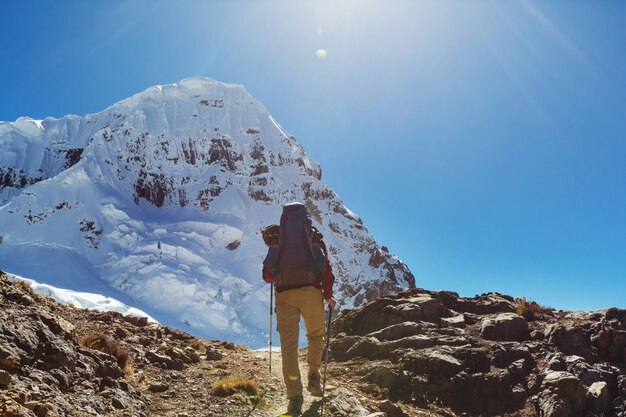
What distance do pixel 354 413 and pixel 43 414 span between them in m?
4.05

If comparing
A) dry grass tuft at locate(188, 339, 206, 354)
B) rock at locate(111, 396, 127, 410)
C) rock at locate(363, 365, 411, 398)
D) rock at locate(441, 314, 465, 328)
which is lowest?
rock at locate(111, 396, 127, 410)

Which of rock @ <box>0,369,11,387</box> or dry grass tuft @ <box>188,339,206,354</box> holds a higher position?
dry grass tuft @ <box>188,339,206,354</box>

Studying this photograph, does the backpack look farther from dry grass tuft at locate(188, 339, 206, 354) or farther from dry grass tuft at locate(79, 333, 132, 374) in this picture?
dry grass tuft at locate(188, 339, 206, 354)

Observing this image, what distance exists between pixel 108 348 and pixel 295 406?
12.9 feet

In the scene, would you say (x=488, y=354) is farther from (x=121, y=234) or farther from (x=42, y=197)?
(x=42, y=197)

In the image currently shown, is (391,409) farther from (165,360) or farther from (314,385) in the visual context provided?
(165,360)

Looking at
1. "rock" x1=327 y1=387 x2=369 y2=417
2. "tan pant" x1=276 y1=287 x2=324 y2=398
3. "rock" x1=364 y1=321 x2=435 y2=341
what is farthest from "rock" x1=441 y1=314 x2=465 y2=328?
"tan pant" x1=276 y1=287 x2=324 y2=398

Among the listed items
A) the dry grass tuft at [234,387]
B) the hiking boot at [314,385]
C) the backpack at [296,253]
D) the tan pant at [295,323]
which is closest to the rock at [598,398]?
the hiking boot at [314,385]

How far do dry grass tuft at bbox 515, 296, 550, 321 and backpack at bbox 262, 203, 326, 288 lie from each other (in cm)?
973

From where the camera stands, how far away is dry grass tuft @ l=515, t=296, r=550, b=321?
44.7 ft

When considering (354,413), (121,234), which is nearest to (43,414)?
(354,413)

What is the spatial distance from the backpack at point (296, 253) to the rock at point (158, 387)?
8.91ft

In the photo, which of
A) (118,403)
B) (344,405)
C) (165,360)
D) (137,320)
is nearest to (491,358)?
(344,405)

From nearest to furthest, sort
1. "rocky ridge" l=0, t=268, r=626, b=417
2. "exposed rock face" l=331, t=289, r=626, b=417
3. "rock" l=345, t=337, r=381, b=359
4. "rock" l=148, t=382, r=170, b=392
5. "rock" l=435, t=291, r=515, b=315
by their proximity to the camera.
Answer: "rocky ridge" l=0, t=268, r=626, b=417 → "rock" l=148, t=382, r=170, b=392 → "exposed rock face" l=331, t=289, r=626, b=417 → "rock" l=345, t=337, r=381, b=359 → "rock" l=435, t=291, r=515, b=315
